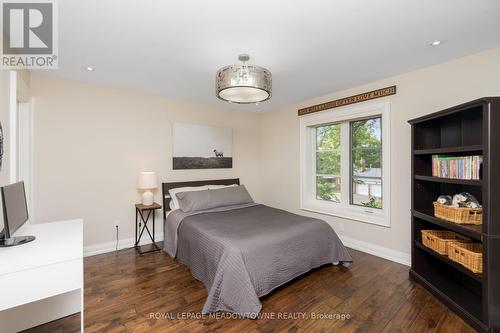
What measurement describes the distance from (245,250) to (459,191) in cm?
224

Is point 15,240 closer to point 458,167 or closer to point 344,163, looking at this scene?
point 458,167

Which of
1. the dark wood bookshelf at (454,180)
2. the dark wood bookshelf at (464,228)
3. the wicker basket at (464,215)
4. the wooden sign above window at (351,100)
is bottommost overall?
the dark wood bookshelf at (464,228)

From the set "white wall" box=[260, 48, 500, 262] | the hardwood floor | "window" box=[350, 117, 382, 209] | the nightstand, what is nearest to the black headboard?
the nightstand

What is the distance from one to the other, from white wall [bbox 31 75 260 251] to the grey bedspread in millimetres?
850

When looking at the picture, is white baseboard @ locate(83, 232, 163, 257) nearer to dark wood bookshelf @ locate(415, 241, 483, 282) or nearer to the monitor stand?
the monitor stand

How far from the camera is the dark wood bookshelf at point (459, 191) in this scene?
1676 mm

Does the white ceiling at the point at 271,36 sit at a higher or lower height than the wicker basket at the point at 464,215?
higher

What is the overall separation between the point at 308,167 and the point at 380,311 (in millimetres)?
2431

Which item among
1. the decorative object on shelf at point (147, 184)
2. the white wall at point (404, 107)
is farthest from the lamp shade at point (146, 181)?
the white wall at point (404, 107)

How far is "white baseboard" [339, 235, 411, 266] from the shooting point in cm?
288

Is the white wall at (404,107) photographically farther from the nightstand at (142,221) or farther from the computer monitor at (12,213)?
the computer monitor at (12,213)

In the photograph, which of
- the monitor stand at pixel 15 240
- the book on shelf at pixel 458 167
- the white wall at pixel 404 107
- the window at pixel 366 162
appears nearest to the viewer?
the monitor stand at pixel 15 240

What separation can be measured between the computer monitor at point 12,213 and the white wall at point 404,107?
3512mm

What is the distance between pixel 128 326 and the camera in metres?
1.83
